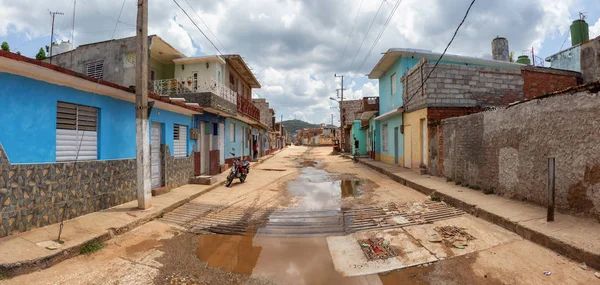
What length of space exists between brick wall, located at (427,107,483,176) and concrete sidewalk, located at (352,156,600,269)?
3.03 m

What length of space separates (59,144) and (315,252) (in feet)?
17.2

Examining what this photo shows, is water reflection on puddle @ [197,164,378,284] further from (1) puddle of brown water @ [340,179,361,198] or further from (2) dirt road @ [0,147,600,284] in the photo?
(1) puddle of brown water @ [340,179,361,198]

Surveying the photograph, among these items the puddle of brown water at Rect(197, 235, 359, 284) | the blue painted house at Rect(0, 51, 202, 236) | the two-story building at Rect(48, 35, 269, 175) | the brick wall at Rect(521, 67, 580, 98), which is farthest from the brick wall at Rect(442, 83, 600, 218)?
the two-story building at Rect(48, 35, 269, 175)

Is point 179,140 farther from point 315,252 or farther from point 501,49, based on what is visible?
point 501,49

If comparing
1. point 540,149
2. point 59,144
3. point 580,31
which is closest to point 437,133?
point 540,149

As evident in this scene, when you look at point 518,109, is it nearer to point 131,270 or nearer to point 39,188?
point 131,270

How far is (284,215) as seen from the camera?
670cm

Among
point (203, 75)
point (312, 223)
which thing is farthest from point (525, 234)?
point (203, 75)

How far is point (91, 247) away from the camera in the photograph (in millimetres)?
4574

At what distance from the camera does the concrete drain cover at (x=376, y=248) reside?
13.8ft

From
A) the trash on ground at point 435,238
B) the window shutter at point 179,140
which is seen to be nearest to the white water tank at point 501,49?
the trash on ground at point 435,238

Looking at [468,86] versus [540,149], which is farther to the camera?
[468,86]

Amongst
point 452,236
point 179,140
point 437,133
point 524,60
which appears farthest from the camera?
point 524,60

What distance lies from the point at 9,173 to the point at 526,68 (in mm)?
17289
